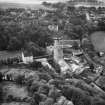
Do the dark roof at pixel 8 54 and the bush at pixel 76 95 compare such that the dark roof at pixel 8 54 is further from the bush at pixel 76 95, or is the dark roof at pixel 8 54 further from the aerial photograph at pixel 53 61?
the bush at pixel 76 95

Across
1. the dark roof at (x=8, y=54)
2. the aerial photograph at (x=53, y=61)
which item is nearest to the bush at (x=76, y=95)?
the aerial photograph at (x=53, y=61)

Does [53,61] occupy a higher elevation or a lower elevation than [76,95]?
higher

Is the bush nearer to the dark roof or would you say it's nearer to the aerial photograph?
the aerial photograph

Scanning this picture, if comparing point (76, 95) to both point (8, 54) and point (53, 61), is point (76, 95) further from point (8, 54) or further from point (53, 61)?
point (8, 54)

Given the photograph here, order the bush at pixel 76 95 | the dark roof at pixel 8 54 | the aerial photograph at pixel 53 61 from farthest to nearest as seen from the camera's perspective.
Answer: the dark roof at pixel 8 54, the aerial photograph at pixel 53 61, the bush at pixel 76 95

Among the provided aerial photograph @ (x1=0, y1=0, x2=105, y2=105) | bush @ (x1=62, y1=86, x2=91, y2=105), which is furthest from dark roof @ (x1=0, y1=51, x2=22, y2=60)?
bush @ (x1=62, y1=86, x2=91, y2=105)

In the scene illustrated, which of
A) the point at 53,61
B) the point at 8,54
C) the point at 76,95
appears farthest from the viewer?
the point at 8,54

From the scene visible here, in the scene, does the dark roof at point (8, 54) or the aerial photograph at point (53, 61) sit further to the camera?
the dark roof at point (8, 54)

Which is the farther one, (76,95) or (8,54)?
(8,54)

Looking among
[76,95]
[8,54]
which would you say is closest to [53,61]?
[8,54]

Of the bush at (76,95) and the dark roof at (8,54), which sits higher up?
the dark roof at (8,54)
